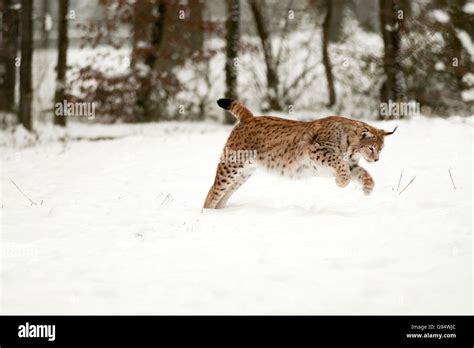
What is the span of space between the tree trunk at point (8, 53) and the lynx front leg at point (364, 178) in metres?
11.8

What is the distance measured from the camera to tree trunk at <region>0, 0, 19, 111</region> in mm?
15759

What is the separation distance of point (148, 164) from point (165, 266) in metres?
5.45

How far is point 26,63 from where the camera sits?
13609 mm

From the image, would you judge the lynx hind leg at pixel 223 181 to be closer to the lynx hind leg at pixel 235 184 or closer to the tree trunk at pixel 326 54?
the lynx hind leg at pixel 235 184

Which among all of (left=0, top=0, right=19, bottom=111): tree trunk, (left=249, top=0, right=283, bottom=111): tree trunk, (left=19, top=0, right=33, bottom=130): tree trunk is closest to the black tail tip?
(left=19, top=0, right=33, bottom=130): tree trunk

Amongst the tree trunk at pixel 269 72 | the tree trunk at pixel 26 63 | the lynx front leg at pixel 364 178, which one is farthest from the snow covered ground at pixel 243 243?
the tree trunk at pixel 269 72

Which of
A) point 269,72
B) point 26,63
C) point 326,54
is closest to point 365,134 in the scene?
point 26,63

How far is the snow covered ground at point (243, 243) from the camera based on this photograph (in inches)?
148

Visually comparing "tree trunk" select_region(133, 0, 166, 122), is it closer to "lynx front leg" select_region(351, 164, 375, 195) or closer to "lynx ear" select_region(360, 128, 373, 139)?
"lynx front leg" select_region(351, 164, 375, 195)

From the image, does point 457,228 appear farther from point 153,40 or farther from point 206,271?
point 153,40

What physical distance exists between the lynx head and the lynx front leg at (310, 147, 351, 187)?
0.22 metres

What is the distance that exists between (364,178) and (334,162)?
358 millimetres

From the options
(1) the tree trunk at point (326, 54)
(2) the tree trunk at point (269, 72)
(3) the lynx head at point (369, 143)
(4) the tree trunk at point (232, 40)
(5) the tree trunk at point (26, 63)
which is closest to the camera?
(3) the lynx head at point (369, 143)
